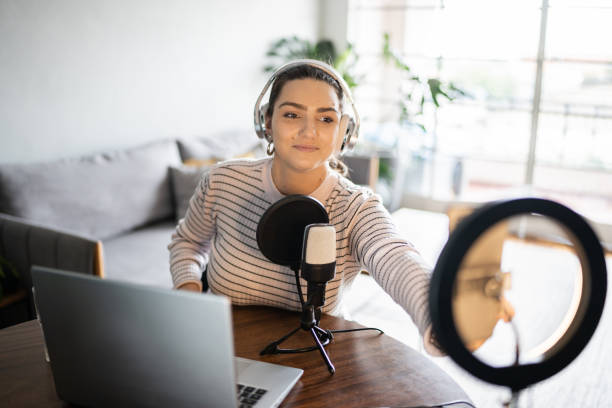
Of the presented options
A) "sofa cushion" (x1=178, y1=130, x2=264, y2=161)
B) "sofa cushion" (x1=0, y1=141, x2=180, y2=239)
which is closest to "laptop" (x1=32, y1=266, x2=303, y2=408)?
"sofa cushion" (x1=0, y1=141, x2=180, y2=239)

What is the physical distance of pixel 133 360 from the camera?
0.67 metres

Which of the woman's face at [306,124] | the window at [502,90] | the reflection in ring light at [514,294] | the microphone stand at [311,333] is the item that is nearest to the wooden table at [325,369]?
the microphone stand at [311,333]

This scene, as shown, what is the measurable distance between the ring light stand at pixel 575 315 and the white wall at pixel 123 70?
2302 mm

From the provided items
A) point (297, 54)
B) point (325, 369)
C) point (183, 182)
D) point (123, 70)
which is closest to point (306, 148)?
point (325, 369)

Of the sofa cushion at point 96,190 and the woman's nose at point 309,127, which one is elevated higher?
the woman's nose at point 309,127

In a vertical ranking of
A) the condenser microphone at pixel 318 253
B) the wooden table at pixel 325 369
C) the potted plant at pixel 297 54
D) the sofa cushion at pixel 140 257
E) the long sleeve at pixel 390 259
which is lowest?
the sofa cushion at pixel 140 257

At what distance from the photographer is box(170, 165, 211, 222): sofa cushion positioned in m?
2.74

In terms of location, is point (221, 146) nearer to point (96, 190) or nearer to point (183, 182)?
point (183, 182)

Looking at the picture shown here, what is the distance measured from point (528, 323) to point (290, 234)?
0.45m

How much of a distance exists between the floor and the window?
120 cm

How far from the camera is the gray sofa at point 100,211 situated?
1891 mm

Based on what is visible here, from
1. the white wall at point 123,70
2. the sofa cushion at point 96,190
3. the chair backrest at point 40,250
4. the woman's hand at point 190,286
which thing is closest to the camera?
the woman's hand at point 190,286

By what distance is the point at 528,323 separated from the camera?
0.66 m

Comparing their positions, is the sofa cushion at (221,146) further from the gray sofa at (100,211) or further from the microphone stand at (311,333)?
the microphone stand at (311,333)
